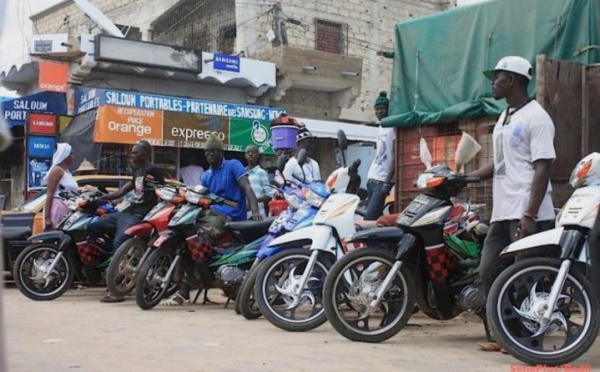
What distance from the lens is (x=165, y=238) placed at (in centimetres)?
704

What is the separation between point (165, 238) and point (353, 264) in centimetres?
259

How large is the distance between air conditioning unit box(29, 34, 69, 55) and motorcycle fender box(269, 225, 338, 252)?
12.3m

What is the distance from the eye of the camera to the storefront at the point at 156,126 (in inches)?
591

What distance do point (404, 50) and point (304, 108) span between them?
1194 cm

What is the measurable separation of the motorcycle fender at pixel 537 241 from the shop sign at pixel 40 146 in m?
12.7

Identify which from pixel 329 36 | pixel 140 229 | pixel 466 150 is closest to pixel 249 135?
pixel 329 36

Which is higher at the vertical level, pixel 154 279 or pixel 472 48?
pixel 472 48

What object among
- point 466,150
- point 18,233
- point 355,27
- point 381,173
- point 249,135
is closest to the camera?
point 466,150

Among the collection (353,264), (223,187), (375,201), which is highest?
(223,187)

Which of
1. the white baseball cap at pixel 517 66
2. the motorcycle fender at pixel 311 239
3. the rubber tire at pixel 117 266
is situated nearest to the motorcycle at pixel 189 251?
the rubber tire at pixel 117 266

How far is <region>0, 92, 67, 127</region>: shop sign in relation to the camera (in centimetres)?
1560

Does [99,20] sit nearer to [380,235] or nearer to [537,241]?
[380,235]

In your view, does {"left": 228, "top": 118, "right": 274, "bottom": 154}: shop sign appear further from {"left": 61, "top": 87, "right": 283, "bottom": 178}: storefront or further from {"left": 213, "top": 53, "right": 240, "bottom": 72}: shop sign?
{"left": 213, "top": 53, "right": 240, "bottom": 72}: shop sign

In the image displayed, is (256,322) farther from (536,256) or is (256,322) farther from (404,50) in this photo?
(404,50)
